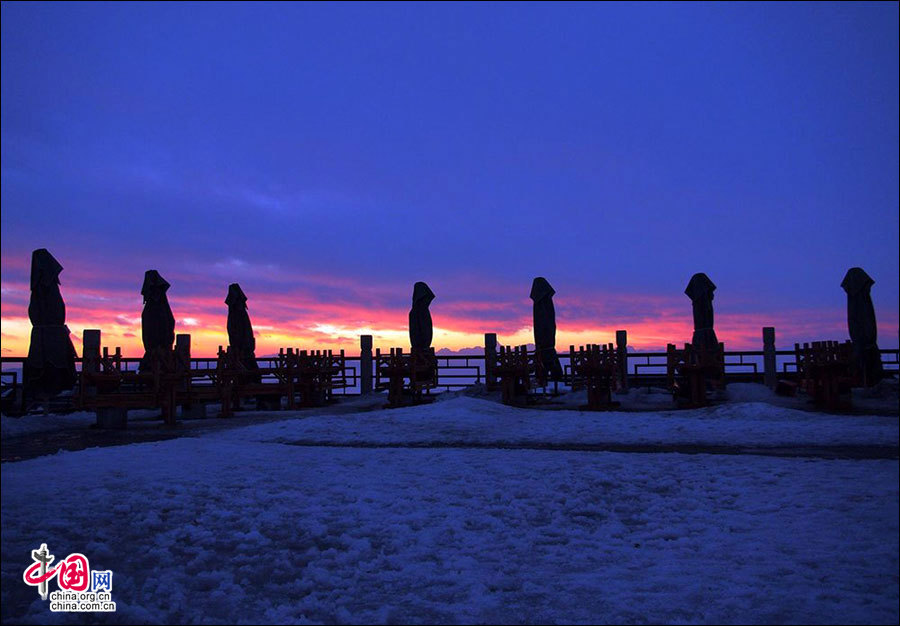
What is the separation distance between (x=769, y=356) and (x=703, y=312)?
4930mm

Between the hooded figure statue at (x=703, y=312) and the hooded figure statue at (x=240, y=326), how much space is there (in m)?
16.6

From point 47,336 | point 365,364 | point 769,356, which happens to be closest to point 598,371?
point 769,356

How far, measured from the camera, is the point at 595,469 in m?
8.50

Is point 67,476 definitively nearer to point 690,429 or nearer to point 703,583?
point 703,583

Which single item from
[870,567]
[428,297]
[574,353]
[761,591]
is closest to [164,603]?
[761,591]

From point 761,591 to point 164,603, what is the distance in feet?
14.9

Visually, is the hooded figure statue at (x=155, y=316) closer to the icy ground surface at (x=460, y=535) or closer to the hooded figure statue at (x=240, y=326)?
the hooded figure statue at (x=240, y=326)

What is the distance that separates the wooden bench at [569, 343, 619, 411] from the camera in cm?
1839

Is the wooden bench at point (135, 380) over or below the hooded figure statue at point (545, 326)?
below

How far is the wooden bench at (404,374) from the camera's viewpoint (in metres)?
21.1

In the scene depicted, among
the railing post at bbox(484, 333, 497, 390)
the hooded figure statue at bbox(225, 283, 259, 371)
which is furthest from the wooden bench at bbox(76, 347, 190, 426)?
the railing post at bbox(484, 333, 497, 390)

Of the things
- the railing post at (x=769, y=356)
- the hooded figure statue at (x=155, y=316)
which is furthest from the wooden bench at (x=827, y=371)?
the hooded figure statue at (x=155, y=316)

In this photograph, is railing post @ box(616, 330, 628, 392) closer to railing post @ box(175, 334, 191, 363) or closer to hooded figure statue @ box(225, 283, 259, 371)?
hooded figure statue @ box(225, 283, 259, 371)

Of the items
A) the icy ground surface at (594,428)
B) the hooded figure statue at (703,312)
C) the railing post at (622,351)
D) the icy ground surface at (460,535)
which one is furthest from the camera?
the railing post at (622,351)
